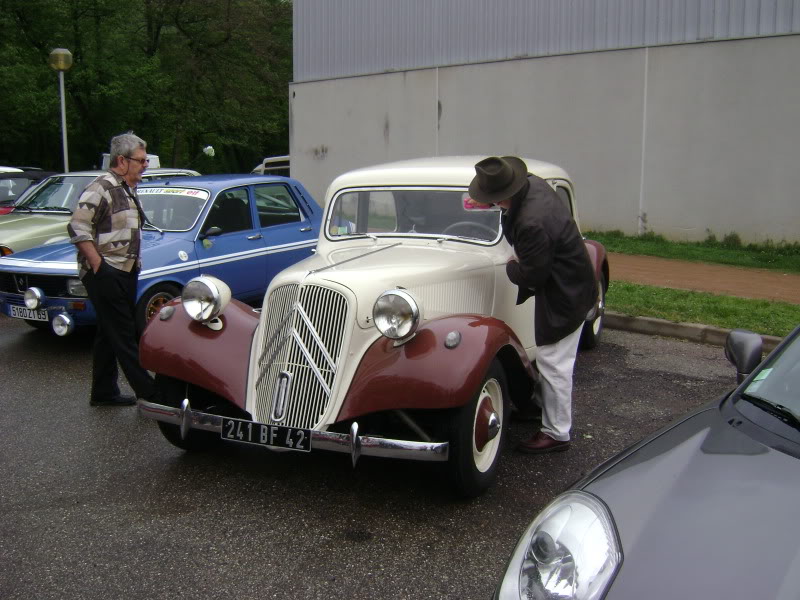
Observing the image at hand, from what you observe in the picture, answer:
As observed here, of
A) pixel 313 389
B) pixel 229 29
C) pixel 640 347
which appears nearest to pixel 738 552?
pixel 313 389

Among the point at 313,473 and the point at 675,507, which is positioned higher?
the point at 675,507

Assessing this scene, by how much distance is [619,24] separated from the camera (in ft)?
48.4

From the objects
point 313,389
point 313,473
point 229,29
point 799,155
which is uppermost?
point 229,29

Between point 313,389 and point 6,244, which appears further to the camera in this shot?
point 6,244

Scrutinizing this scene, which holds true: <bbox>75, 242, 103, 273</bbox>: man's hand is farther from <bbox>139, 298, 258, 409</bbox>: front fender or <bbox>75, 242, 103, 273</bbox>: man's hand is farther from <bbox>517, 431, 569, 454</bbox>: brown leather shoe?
<bbox>517, 431, 569, 454</bbox>: brown leather shoe

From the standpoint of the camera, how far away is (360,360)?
4.21 metres

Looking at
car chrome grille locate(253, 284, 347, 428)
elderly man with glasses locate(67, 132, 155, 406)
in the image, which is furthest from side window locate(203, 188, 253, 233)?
car chrome grille locate(253, 284, 347, 428)

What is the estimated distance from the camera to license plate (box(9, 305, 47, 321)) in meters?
7.36

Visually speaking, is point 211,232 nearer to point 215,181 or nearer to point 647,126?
point 215,181

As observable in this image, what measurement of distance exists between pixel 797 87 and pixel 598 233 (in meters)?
4.21

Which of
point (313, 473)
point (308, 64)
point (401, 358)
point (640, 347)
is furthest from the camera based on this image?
point (308, 64)

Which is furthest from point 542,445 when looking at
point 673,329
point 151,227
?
point 151,227

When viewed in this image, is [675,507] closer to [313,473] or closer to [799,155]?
[313,473]

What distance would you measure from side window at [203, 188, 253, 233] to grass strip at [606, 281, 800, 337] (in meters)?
4.14
